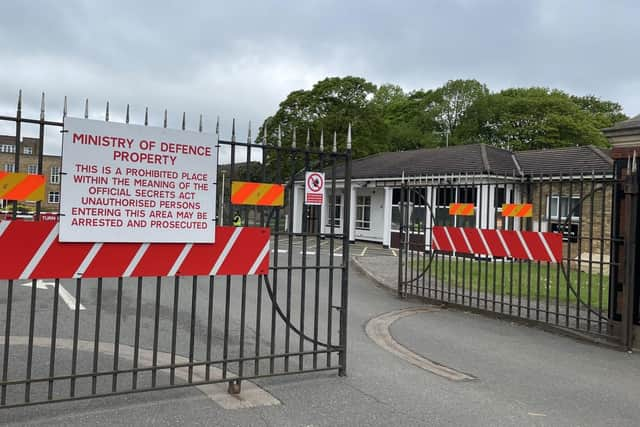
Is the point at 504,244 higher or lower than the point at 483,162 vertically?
lower

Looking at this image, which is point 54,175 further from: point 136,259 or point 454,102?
point 454,102

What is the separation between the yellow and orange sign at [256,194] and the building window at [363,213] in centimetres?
2676

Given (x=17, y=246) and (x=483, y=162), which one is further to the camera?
(x=483, y=162)

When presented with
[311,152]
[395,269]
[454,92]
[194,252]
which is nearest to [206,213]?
[194,252]

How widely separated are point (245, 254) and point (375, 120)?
1543 inches

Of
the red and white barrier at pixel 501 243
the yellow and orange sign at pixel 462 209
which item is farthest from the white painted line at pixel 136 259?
the yellow and orange sign at pixel 462 209

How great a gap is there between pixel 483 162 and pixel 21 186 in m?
24.8

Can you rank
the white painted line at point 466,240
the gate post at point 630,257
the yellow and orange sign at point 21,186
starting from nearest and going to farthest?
the yellow and orange sign at point 21,186
the gate post at point 630,257
the white painted line at point 466,240

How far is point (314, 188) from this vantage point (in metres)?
5.43

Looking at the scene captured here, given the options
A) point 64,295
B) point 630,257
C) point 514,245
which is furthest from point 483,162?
point 64,295

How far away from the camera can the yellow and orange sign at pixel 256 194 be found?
193 inches

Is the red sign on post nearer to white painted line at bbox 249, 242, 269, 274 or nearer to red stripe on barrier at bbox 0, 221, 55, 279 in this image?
white painted line at bbox 249, 242, 269, 274

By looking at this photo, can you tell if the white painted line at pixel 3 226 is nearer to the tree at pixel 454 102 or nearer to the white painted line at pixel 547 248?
the white painted line at pixel 547 248

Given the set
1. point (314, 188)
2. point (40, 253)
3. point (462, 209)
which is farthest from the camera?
point (462, 209)
